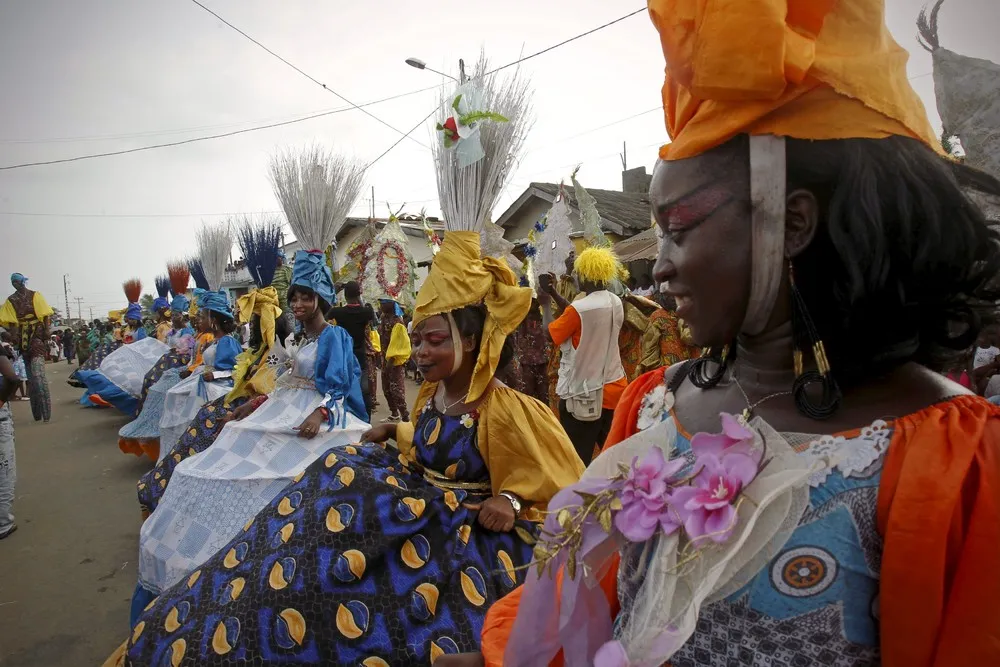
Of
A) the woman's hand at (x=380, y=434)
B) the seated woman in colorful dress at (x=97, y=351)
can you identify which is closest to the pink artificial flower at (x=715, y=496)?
the woman's hand at (x=380, y=434)

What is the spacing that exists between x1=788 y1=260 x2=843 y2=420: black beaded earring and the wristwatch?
56.1 inches

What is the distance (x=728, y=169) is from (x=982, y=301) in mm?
488

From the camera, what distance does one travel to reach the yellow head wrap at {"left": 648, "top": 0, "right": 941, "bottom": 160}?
86 cm

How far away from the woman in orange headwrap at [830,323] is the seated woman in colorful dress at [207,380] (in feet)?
20.6

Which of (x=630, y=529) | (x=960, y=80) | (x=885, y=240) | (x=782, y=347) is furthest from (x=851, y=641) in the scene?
(x=960, y=80)

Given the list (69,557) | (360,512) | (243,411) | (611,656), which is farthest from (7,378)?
(611,656)

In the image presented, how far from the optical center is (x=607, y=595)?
44.9 inches

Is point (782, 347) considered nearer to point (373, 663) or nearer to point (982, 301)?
point (982, 301)

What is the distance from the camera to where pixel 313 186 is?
18.6 ft

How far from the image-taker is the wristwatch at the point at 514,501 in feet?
7.28

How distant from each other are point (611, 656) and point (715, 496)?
0.31 meters

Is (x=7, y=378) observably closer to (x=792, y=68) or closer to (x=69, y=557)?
(x=69, y=557)

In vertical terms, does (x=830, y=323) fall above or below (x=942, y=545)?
above

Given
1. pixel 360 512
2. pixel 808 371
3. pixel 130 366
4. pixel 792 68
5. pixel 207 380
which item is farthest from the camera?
pixel 130 366
